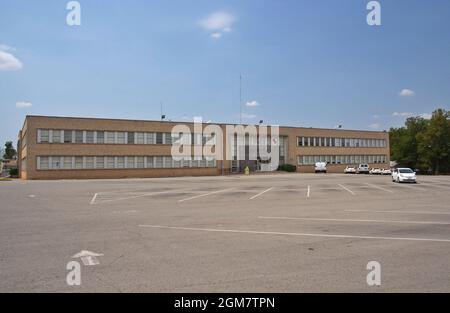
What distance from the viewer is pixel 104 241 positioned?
9453mm

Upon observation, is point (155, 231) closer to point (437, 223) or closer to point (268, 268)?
point (268, 268)

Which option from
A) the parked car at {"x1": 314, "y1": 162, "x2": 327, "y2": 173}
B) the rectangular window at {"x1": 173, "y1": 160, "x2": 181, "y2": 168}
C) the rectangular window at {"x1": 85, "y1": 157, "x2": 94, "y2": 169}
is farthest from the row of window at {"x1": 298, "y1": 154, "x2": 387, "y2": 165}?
the rectangular window at {"x1": 85, "y1": 157, "x2": 94, "y2": 169}

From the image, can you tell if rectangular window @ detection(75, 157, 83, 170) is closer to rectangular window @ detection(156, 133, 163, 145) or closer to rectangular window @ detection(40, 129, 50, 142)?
rectangular window @ detection(40, 129, 50, 142)

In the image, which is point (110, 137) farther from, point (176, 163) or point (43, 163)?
point (176, 163)

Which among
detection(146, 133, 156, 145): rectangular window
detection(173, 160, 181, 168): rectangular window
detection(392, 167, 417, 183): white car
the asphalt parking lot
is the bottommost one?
the asphalt parking lot

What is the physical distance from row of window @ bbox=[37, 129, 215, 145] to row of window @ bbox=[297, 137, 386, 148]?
73.3 feet

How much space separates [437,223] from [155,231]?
858cm

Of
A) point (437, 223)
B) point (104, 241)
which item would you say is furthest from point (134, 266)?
point (437, 223)

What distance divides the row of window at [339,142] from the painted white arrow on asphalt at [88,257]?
7058cm

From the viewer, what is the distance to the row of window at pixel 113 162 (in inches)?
2046

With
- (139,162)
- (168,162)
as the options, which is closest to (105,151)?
(139,162)

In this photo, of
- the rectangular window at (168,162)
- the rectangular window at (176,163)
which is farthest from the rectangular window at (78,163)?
the rectangular window at (176,163)

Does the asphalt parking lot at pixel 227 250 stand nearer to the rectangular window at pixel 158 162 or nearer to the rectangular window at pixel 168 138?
the rectangular window at pixel 158 162

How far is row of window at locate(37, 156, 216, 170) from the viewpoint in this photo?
51975mm
